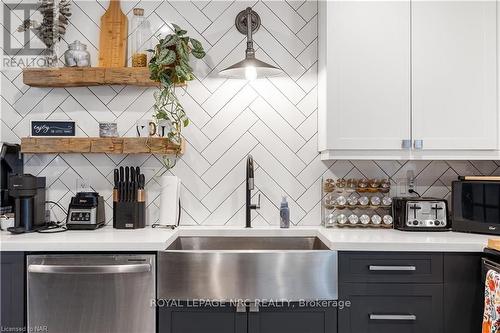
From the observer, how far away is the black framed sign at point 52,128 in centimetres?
259

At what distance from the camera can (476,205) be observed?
90.4 inches

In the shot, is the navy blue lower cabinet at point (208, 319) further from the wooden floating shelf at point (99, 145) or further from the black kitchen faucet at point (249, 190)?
the wooden floating shelf at point (99, 145)

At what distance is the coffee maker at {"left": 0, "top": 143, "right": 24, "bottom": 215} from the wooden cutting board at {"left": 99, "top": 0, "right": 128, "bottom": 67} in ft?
2.48

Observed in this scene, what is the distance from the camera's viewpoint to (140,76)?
246 centimetres

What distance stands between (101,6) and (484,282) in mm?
2715

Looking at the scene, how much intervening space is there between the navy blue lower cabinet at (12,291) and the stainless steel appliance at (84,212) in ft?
1.51

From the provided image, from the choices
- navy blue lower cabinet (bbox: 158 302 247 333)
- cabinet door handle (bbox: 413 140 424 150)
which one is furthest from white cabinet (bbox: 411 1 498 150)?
navy blue lower cabinet (bbox: 158 302 247 333)

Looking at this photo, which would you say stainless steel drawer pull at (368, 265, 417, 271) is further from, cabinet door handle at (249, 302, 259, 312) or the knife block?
the knife block

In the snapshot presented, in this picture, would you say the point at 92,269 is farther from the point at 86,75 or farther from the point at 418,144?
the point at 418,144

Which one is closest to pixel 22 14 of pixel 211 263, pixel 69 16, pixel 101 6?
pixel 69 16

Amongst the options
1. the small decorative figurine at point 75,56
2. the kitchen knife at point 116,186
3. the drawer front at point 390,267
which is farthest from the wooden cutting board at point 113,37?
the drawer front at point 390,267

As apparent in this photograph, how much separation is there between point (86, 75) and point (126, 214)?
0.88 metres

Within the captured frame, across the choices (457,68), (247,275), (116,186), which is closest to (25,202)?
(116,186)

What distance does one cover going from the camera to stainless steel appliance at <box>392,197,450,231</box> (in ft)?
7.79
